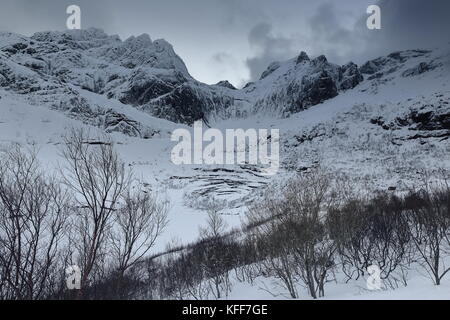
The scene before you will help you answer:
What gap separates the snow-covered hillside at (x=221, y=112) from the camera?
6475 cm

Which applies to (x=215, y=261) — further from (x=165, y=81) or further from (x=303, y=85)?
(x=165, y=81)

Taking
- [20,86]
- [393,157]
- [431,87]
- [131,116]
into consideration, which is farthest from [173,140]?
[431,87]

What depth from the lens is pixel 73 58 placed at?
16362 centimetres

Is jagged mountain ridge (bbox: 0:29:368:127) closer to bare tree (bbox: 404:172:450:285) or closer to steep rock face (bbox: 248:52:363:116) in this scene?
steep rock face (bbox: 248:52:363:116)

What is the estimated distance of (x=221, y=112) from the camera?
166625mm

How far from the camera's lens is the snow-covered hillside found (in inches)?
2549

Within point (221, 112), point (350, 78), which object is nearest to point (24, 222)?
point (221, 112)

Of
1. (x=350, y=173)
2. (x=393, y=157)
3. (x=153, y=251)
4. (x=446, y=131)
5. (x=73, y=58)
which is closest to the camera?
(x=153, y=251)

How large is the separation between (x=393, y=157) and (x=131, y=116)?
3224 inches

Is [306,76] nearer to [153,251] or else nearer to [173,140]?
[173,140]

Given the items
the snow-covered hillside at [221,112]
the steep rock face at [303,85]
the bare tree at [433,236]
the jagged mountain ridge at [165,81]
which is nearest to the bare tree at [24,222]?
the snow-covered hillside at [221,112]

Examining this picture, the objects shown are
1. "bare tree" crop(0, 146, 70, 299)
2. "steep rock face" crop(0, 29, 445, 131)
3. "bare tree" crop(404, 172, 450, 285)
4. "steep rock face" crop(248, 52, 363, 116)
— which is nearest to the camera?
"bare tree" crop(0, 146, 70, 299)

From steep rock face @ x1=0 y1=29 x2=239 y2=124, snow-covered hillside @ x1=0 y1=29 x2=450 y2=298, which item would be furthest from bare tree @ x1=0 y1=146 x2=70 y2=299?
steep rock face @ x1=0 y1=29 x2=239 y2=124

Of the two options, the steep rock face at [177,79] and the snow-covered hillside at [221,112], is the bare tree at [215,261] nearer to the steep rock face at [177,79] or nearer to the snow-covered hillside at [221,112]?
the snow-covered hillside at [221,112]
